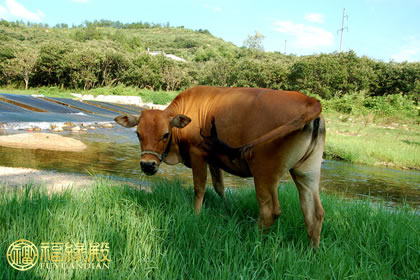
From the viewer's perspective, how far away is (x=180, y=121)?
4.29 m

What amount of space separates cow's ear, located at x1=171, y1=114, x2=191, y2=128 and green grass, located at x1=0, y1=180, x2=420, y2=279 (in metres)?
1.07

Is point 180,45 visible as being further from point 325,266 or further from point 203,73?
point 325,266

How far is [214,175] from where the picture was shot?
5.20m

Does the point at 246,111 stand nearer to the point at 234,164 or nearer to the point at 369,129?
the point at 234,164

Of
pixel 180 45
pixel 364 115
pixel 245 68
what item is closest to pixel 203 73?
pixel 245 68

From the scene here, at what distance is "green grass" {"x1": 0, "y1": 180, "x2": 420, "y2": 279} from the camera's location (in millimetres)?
2984

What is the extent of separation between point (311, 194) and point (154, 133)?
7.09 ft

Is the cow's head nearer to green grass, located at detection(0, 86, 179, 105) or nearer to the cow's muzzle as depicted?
the cow's muzzle

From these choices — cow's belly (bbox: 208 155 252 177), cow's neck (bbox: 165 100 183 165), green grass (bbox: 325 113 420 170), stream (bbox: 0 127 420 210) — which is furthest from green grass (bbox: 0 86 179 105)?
cow's belly (bbox: 208 155 252 177)

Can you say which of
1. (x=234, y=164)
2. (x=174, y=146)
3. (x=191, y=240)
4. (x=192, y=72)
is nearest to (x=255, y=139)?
(x=234, y=164)

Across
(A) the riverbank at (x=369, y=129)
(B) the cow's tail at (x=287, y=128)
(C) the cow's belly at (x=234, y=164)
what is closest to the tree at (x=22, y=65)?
(A) the riverbank at (x=369, y=129)

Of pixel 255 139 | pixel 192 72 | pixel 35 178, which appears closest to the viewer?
pixel 255 139

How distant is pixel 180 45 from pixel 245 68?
108m

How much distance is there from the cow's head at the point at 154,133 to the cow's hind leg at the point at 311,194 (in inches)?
62.9
